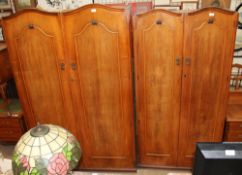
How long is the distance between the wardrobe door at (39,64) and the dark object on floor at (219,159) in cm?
149

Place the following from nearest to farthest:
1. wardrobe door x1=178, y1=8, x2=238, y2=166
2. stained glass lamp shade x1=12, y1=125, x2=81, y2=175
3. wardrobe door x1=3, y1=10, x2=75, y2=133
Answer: stained glass lamp shade x1=12, y1=125, x2=81, y2=175, wardrobe door x1=178, y1=8, x2=238, y2=166, wardrobe door x1=3, y1=10, x2=75, y2=133

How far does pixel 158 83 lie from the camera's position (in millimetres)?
2135

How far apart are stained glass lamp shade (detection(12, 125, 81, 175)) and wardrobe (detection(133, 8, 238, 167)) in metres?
1.21

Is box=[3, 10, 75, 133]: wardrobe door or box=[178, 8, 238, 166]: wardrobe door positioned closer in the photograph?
box=[178, 8, 238, 166]: wardrobe door

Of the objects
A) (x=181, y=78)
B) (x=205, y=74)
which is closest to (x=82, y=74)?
(x=181, y=78)

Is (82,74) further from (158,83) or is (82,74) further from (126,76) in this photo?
(158,83)

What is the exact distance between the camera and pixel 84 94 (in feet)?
7.24

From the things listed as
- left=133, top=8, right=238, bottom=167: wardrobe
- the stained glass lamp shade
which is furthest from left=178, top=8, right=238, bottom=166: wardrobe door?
the stained glass lamp shade

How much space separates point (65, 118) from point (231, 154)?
66.7 inches

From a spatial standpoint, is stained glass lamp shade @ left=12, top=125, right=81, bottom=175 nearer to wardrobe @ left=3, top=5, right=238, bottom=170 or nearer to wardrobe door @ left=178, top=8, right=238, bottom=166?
wardrobe @ left=3, top=5, right=238, bottom=170

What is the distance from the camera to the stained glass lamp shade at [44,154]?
0.97 meters

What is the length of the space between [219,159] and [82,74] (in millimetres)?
1432

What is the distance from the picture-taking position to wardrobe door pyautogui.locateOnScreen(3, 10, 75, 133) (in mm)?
1978

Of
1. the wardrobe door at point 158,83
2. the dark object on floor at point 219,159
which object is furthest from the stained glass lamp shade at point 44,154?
the wardrobe door at point 158,83
